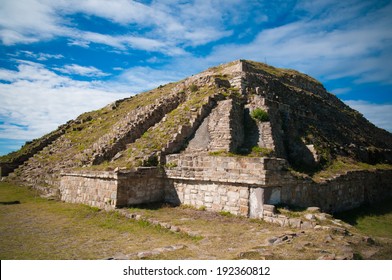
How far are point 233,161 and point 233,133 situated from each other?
2.82 meters

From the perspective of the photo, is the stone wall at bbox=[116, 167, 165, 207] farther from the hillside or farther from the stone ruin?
the hillside

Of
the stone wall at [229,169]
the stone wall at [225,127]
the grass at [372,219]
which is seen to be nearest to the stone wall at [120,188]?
the stone wall at [229,169]

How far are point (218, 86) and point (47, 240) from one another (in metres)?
11.7

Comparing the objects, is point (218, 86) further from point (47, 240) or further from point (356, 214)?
point (47, 240)

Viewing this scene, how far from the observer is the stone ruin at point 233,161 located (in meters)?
10.2

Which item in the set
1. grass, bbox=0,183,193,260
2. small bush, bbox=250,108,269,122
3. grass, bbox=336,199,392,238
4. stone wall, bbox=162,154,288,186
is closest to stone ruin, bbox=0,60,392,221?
stone wall, bbox=162,154,288,186

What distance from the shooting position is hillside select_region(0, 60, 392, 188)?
13.3 metres

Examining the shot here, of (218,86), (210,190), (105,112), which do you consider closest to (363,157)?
(218,86)

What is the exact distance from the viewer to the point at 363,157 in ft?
59.8

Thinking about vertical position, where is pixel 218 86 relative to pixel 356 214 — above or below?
above

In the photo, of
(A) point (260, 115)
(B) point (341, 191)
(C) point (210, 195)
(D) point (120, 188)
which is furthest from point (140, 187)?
(B) point (341, 191)

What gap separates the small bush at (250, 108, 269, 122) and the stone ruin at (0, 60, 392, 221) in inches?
5.6

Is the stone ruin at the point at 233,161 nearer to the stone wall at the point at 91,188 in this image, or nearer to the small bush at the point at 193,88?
the stone wall at the point at 91,188

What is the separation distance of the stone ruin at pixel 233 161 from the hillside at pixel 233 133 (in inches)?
2.7
